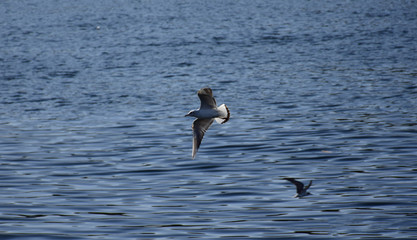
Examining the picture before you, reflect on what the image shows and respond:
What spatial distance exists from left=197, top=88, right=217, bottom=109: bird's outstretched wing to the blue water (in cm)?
200

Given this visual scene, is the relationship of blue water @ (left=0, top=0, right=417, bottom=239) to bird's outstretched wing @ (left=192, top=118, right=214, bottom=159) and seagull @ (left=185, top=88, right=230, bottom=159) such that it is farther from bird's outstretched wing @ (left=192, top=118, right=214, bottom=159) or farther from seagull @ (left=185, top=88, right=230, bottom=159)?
seagull @ (left=185, top=88, right=230, bottom=159)

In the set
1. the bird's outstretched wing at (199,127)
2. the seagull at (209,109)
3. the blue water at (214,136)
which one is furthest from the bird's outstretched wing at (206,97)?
the blue water at (214,136)

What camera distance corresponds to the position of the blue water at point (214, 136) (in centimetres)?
1170

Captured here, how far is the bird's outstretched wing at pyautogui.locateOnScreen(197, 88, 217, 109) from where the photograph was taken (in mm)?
10608

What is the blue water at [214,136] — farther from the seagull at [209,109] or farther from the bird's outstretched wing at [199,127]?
the seagull at [209,109]

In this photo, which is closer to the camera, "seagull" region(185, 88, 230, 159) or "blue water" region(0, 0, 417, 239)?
"seagull" region(185, 88, 230, 159)

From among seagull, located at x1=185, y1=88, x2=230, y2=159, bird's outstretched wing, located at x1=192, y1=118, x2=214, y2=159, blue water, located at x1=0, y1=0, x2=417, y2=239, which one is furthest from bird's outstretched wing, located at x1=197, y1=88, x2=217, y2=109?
blue water, located at x1=0, y1=0, x2=417, y2=239

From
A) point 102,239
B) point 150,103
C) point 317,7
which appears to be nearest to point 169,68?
point 150,103

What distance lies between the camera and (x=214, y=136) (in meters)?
17.4

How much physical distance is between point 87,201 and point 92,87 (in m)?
11.7

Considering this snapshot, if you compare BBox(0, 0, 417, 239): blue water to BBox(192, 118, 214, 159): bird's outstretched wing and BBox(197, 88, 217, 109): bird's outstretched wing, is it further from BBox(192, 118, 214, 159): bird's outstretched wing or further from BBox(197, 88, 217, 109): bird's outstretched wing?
BBox(197, 88, 217, 109): bird's outstretched wing

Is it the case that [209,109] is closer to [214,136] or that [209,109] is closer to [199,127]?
[199,127]

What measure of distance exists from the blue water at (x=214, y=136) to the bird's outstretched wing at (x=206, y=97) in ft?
6.56

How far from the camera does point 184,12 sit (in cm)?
5062
